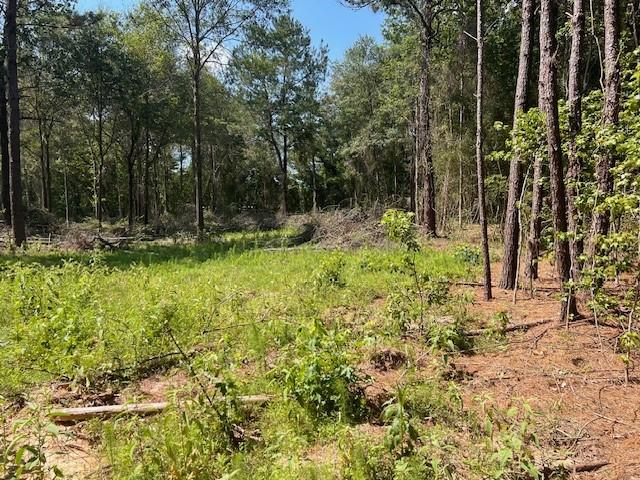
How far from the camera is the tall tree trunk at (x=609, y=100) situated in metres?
4.66

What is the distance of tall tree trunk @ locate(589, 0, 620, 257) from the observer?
15.3 feet

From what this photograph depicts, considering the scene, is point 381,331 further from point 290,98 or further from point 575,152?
point 290,98

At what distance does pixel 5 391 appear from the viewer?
3.60 metres

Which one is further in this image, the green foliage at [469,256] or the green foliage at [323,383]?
the green foliage at [469,256]

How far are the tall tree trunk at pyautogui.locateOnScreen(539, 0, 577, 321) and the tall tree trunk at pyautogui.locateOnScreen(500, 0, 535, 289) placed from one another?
45.8 inches

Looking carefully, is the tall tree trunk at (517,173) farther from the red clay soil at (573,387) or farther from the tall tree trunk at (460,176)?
the tall tree trunk at (460,176)

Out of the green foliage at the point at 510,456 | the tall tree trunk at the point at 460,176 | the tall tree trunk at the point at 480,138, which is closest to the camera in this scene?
the green foliage at the point at 510,456

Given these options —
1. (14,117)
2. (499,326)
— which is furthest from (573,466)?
(14,117)

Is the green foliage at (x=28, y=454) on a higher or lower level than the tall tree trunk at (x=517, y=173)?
Result: lower

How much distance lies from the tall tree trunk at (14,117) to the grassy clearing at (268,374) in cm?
536

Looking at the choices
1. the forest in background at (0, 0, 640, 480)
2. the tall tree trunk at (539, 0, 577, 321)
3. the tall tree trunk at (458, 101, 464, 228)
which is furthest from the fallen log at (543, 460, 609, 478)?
the tall tree trunk at (458, 101, 464, 228)

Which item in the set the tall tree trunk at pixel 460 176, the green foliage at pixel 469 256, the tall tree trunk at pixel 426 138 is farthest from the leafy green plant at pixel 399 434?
the tall tree trunk at pixel 460 176

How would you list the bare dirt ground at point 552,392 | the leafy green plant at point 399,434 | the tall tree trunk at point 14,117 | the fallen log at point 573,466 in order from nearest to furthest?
the leafy green plant at point 399,434 → the fallen log at point 573,466 → the bare dirt ground at point 552,392 → the tall tree trunk at point 14,117

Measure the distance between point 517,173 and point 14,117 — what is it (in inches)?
460
